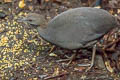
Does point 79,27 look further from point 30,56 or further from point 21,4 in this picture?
point 21,4

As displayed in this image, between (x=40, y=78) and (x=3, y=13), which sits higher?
(x=3, y=13)

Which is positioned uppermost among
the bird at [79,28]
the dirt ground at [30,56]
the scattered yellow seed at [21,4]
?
the scattered yellow seed at [21,4]

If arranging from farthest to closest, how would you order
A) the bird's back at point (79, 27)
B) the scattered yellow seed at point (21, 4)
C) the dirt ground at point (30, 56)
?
the scattered yellow seed at point (21, 4), the dirt ground at point (30, 56), the bird's back at point (79, 27)

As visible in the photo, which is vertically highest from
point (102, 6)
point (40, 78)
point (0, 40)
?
point (102, 6)

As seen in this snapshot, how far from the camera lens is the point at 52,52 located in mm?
4316

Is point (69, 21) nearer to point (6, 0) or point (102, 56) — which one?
point (102, 56)

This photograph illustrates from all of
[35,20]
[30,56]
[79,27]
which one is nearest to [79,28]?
[79,27]

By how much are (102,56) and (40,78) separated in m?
1.05

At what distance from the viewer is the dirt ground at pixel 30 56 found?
3941 millimetres

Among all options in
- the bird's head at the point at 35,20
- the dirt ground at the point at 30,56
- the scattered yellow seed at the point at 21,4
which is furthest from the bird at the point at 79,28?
the scattered yellow seed at the point at 21,4

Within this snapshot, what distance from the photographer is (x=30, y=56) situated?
423 centimetres

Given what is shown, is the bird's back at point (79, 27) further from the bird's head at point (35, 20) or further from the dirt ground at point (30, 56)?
the dirt ground at point (30, 56)

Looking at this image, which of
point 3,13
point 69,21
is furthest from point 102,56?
point 3,13

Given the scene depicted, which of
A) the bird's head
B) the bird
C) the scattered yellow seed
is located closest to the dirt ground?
the scattered yellow seed
